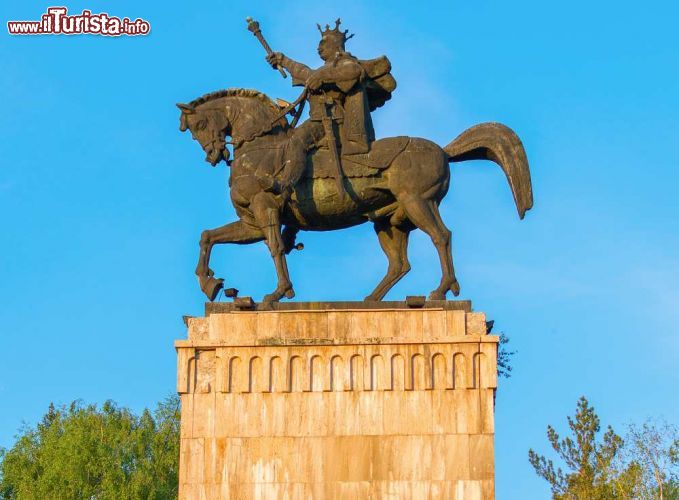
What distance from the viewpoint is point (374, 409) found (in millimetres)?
23109

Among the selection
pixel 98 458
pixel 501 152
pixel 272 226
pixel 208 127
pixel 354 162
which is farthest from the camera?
pixel 98 458

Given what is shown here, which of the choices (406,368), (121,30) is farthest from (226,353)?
(121,30)

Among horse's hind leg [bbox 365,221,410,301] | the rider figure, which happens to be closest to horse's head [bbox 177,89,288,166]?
the rider figure

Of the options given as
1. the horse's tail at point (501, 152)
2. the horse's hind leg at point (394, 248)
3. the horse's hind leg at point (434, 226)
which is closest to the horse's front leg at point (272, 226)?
the horse's hind leg at point (394, 248)

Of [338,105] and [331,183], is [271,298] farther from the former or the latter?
[338,105]

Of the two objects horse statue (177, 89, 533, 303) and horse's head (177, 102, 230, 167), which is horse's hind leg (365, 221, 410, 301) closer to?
horse statue (177, 89, 533, 303)

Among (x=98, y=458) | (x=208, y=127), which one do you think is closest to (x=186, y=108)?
(x=208, y=127)

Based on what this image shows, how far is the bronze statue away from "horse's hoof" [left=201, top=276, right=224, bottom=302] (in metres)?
0.02

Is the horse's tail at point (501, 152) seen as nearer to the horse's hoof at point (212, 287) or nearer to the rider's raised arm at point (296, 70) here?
the rider's raised arm at point (296, 70)

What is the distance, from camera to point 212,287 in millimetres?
24859

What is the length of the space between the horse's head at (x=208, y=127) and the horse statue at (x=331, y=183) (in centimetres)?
2

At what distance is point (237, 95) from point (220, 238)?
2.42 meters

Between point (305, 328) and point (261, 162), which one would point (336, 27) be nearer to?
point (261, 162)

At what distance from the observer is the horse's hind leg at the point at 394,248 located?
25.1m
